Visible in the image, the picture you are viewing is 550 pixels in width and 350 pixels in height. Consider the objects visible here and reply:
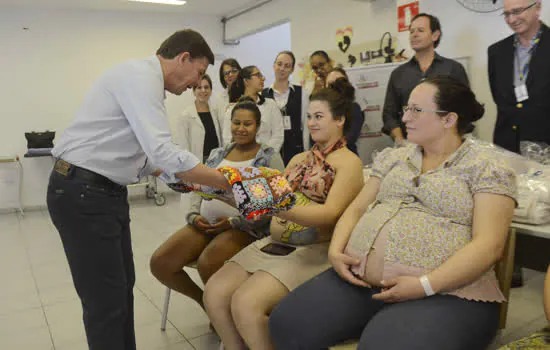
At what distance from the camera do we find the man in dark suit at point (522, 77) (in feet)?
7.79

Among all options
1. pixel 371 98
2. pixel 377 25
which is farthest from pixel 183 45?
pixel 377 25

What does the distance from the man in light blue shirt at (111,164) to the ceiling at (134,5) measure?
527cm

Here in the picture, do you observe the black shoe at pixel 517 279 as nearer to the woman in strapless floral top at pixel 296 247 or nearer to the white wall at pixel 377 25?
the white wall at pixel 377 25

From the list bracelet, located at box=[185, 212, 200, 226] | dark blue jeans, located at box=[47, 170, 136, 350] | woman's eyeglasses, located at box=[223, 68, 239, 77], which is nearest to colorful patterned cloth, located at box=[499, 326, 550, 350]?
dark blue jeans, located at box=[47, 170, 136, 350]

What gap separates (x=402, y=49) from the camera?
423 centimetres

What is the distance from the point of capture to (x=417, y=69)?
311 centimetres

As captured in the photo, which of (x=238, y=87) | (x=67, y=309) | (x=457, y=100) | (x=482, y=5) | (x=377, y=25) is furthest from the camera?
(x=377, y=25)

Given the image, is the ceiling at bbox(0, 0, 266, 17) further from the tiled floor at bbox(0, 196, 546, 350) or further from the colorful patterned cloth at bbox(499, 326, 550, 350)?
the colorful patterned cloth at bbox(499, 326, 550, 350)

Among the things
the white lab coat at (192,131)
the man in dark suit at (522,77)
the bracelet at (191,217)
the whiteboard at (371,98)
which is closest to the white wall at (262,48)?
the white lab coat at (192,131)

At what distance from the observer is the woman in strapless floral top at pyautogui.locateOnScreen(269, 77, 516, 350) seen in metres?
1.21

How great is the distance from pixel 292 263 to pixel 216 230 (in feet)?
2.15

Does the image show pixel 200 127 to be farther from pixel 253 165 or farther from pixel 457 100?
pixel 457 100

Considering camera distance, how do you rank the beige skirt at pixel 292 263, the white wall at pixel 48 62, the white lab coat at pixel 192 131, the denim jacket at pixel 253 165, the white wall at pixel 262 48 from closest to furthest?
the beige skirt at pixel 292 263 → the denim jacket at pixel 253 165 → the white lab coat at pixel 192 131 → the white wall at pixel 48 62 → the white wall at pixel 262 48

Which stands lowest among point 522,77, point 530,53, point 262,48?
point 522,77
